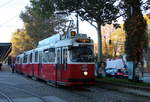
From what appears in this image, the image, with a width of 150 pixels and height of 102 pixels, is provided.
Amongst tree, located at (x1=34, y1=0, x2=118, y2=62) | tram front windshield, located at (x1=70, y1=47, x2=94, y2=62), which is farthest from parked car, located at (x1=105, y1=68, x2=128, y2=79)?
tram front windshield, located at (x1=70, y1=47, x2=94, y2=62)

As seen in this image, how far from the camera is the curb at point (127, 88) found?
45.8 feet

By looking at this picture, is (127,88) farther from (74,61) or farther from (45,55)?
(45,55)

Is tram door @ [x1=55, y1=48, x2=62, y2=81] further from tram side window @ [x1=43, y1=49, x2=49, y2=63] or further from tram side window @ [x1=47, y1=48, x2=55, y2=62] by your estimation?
tram side window @ [x1=43, y1=49, x2=49, y2=63]

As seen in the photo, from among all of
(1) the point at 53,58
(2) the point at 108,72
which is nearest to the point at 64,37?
(1) the point at 53,58

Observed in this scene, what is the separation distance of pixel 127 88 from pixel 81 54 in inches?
130

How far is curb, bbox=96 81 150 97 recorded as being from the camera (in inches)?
550

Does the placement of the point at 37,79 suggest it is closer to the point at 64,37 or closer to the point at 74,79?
the point at 64,37

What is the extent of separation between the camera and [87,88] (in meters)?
17.9

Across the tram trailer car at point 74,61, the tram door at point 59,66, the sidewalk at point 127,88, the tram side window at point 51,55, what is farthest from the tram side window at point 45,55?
the sidewalk at point 127,88

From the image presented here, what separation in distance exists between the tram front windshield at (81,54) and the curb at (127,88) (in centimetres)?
194

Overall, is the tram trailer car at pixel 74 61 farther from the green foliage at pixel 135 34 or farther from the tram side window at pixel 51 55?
the green foliage at pixel 135 34

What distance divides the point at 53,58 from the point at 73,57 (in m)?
2.42

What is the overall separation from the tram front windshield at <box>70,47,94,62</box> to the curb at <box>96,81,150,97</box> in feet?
6.37

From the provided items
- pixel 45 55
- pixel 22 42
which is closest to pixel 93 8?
pixel 45 55
